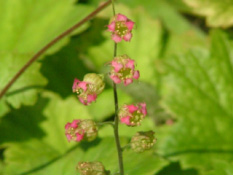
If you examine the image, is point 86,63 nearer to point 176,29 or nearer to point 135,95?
point 135,95

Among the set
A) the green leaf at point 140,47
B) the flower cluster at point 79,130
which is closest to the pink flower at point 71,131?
the flower cluster at point 79,130

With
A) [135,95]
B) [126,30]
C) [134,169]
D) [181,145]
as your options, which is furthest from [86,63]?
[126,30]

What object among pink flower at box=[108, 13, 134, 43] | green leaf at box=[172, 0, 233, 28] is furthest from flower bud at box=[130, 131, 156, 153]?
green leaf at box=[172, 0, 233, 28]

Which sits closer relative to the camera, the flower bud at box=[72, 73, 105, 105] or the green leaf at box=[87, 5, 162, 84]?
the flower bud at box=[72, 73, 105, 105]

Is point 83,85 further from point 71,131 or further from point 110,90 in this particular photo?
point 110,90

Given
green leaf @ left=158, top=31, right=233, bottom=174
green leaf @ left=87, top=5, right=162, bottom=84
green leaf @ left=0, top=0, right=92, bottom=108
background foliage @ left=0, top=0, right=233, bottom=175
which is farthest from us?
green leaf @ left=87, top=5, right=162, bottom=84

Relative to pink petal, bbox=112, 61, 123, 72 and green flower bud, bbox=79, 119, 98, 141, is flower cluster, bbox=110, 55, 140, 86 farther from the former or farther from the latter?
green flower bud, bbox=79, 119, 98, 141

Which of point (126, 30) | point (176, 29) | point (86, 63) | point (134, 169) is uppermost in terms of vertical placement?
point (176, 29)

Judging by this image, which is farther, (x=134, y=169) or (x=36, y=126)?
(x=36, y=126)
